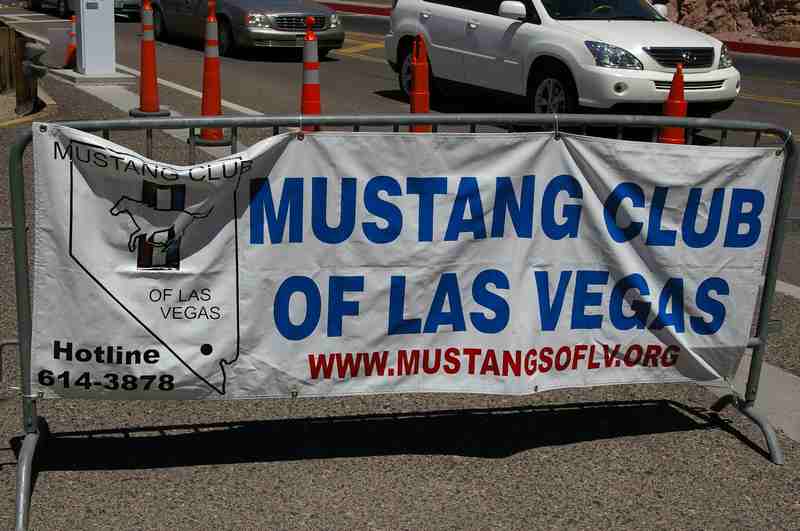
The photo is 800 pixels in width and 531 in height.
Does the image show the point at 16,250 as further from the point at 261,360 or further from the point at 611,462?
the point at 611,462

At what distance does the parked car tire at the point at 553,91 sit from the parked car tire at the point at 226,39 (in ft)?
25.3

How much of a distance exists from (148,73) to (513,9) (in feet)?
12.5

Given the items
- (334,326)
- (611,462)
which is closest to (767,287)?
(611,462)

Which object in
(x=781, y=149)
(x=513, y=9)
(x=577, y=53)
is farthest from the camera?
(x=513, y=9)

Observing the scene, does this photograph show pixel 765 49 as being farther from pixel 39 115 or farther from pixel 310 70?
pixel 39 115

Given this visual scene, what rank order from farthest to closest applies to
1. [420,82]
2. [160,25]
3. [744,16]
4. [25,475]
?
[744,16]
[160,25]
[420,82]
[25,475]

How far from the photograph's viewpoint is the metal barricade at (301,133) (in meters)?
3.97

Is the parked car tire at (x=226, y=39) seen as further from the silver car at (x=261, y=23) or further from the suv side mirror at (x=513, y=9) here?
the suv side mirror at (x=513, y=9)

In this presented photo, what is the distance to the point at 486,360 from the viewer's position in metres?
4.46

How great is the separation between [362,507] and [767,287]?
1.97 m

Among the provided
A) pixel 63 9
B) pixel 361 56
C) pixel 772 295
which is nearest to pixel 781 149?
pixel 772 295

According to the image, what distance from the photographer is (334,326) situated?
A: 14.1 feet

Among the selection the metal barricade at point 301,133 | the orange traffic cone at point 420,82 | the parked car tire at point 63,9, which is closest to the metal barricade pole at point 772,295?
the metal barricade at point 301,133

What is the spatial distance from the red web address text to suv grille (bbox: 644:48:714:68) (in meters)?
7.25
